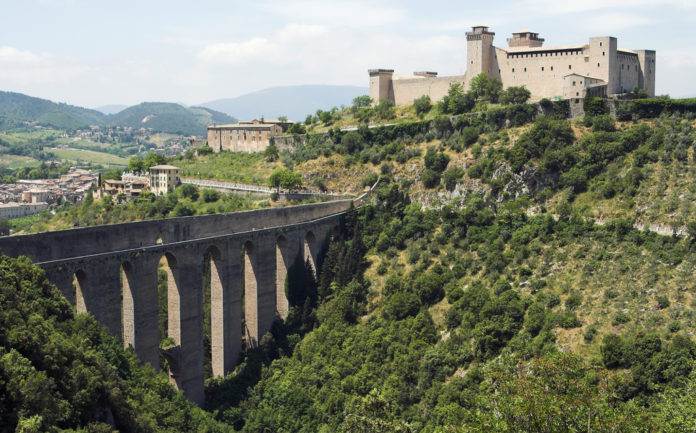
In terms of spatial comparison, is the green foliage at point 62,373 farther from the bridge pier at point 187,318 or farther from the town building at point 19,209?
the town building at point 19,209

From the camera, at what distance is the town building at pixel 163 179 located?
67.4 meters

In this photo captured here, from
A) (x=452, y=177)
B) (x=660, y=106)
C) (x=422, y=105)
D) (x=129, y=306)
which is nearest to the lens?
(x=129, y=306)

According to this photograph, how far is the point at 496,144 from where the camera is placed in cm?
5288

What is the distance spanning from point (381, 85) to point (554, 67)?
58.4ft

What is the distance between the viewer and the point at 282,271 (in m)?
45.4

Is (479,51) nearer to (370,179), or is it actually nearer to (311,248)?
(370,179)

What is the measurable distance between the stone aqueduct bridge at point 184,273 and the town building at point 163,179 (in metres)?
23.3

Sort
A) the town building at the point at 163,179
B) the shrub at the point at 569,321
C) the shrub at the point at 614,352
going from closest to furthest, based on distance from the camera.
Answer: the shrub at the point at 614,352, the shrub at the point at 569,321, the town building at the point at 163,179

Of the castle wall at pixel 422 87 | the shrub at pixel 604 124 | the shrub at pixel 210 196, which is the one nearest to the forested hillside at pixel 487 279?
the shrub at pixel 604 124

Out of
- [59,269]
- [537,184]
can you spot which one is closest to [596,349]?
[537,184]

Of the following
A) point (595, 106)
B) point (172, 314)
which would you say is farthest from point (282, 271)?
point (595, 106)

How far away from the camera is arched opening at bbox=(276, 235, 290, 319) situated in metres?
45.2

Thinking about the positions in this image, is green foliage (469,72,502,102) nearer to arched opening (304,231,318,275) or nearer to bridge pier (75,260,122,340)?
arched opening (304,231,318,275)

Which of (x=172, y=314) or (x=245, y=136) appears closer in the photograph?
(x=172, y=314)
